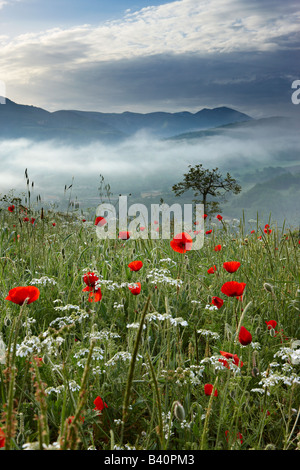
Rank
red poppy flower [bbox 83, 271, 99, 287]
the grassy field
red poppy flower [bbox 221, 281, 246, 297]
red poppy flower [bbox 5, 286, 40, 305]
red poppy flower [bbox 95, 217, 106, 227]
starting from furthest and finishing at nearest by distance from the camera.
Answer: red poppy flower [bbox 95, 217, 106, 227]
red poppy flower [bbox 83, 271, 99, 287]
red poppy flower [bbox 221, 281, 246, 297]
red poppy flower [bbox 5, 286, 40, 305]
the grassy field

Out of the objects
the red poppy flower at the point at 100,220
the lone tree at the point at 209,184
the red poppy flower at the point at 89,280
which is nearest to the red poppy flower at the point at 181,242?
the red poppy flower at the point at 89,280

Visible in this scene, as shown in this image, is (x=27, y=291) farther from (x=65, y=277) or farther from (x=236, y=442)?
(x=65, y=277)

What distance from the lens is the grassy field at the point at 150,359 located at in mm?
1574

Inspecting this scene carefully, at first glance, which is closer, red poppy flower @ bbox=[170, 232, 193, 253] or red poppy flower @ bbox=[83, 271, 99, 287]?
red poppy flower @ bbox=[83, 271, 99, 287]

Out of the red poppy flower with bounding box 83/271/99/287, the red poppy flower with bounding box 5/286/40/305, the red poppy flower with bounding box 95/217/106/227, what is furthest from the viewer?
the red poppy flower with bounding box 95/217/106/227

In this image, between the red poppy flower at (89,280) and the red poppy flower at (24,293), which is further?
the red poppy flower at (89,280)

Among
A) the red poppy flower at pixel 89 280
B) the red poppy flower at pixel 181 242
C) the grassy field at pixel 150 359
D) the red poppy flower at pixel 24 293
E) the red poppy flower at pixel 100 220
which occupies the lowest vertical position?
the grassy field at pixel 150 359

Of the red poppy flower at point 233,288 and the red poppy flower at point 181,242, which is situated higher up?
the red poppy flower at point 181,242

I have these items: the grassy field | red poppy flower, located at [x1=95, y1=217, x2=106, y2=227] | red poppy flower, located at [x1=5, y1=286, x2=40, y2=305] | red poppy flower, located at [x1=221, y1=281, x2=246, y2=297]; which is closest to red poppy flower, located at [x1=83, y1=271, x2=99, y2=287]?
the grassy field

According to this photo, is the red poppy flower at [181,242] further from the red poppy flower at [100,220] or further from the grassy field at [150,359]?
the red poppy flower at [100,220]

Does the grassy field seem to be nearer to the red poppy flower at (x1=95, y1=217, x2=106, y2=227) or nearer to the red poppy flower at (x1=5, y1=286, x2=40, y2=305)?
the red poppy flower at (x1=5, y1=286, x2=40, y2=305)

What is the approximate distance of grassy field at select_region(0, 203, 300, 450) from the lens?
1.57 m

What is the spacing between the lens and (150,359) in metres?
1.56
